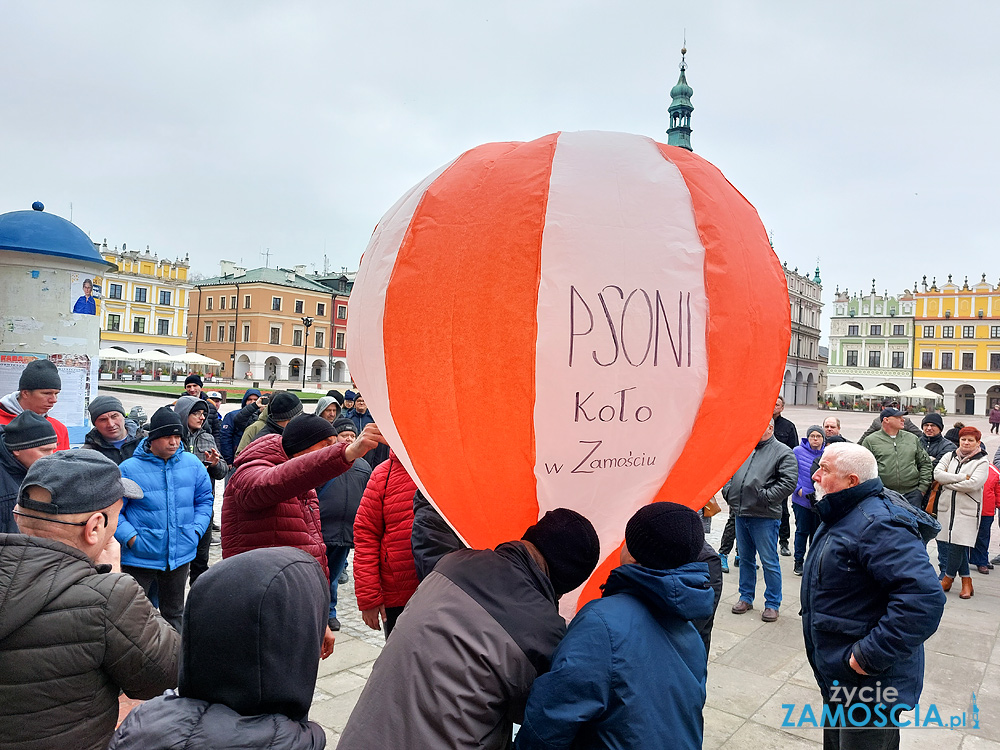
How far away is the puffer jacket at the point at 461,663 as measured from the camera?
154cm

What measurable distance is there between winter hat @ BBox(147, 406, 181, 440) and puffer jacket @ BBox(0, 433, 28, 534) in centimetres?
66

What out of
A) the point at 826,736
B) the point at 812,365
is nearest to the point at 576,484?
the point at 826,736

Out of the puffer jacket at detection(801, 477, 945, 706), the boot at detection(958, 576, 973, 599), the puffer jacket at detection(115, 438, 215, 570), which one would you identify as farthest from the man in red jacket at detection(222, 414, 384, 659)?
the boot at detection(958, 576, 973, 599)

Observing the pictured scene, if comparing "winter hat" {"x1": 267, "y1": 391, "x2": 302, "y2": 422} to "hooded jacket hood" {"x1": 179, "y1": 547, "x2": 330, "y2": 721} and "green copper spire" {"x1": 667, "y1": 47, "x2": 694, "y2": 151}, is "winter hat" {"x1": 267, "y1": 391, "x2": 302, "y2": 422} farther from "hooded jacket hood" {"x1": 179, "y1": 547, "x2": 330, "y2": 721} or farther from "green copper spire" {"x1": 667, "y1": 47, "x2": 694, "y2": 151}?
"green copper spire" {"x1": 667, "y1": 47, "x2": 694, "y2": 151}

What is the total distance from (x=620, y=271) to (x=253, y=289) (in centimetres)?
6377

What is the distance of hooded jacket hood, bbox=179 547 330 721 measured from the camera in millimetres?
1401

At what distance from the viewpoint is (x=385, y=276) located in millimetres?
2336

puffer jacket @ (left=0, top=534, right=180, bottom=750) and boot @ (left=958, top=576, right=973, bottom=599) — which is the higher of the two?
puffer jacket @ (left=0, top=534, right=180, bottom=750)

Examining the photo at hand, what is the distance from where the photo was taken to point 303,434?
3.33 m

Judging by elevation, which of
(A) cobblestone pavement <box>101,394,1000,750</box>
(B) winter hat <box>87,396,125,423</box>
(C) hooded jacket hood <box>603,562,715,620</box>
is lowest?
(A) cobblestone pavement <box>101,394,1000,750</box>

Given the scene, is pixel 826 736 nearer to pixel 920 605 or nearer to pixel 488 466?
pixel 920 605

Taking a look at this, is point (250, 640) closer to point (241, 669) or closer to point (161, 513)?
point (241, 669)

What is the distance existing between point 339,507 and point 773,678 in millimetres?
3470

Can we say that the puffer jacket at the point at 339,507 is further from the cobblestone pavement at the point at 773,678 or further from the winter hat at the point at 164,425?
the winter hat at the point at 164,425
